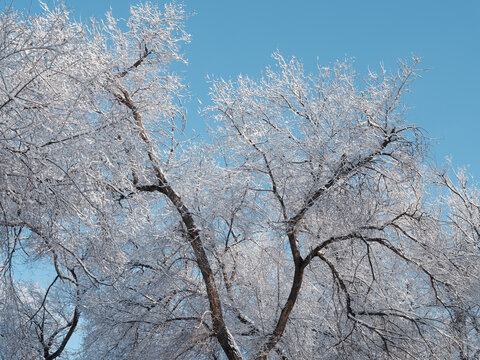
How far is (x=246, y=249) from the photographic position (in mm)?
9484

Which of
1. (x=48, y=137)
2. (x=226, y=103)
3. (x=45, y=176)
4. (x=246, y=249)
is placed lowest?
(x=45, y=176)

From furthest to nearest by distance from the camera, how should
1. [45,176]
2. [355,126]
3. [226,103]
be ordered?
1. [226,103]
2. [355,126]
3. [45,176]

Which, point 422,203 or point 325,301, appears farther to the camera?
point 325,301

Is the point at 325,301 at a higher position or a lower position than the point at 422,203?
lower

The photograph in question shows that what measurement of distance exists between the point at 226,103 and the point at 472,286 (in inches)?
175

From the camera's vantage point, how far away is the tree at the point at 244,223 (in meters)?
6.87

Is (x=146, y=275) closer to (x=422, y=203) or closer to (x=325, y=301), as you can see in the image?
(x=325, y=301)

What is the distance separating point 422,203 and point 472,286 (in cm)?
137

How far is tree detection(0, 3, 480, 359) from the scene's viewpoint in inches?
271

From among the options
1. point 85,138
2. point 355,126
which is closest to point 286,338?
point 355,126

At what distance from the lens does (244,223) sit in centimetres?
798

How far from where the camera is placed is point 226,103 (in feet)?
28.3

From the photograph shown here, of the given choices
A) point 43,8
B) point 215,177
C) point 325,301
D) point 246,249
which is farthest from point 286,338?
point 43,8

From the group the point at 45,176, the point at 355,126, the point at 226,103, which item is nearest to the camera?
the point at 45,176
